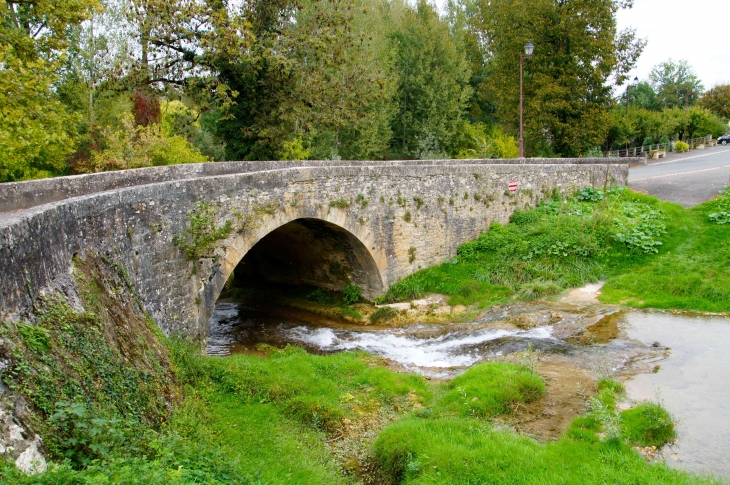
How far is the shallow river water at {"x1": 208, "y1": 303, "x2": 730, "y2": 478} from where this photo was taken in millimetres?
8336

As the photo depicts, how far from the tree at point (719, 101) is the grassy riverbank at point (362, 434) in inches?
2216

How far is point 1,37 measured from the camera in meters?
13.8

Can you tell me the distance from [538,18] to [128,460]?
2864cm

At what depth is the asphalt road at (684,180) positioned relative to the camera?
20484 mm

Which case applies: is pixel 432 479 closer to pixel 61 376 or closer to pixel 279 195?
pixel 61 376

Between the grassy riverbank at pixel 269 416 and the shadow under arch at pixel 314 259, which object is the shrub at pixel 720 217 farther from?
the shadow under arch at pixel 314 259

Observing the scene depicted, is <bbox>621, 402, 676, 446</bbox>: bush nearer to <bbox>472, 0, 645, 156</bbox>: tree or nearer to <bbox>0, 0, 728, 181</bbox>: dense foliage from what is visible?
<bbox>0, 0, 728, 181</bbox>: dense foliage

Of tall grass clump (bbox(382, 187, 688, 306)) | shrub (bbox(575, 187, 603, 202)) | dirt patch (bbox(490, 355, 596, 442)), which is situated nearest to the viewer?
dirt patch (bbox(490, 355, 596, 442))

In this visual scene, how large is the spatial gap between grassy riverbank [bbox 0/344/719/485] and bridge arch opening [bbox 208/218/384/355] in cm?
477

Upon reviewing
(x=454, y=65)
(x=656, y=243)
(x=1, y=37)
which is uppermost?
(x=454, y=65)

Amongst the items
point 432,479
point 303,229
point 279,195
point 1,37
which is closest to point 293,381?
point 432,479

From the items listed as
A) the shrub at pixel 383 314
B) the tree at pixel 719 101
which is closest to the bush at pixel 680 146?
the tree at pixel 719 101

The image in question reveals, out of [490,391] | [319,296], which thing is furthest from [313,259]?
[490,391]

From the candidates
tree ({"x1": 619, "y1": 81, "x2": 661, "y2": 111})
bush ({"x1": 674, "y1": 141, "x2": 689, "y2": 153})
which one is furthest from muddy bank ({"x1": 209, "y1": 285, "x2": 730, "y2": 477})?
tree ({"x1": 619, "y1": 81, "x2": 661, "y2": 111})
